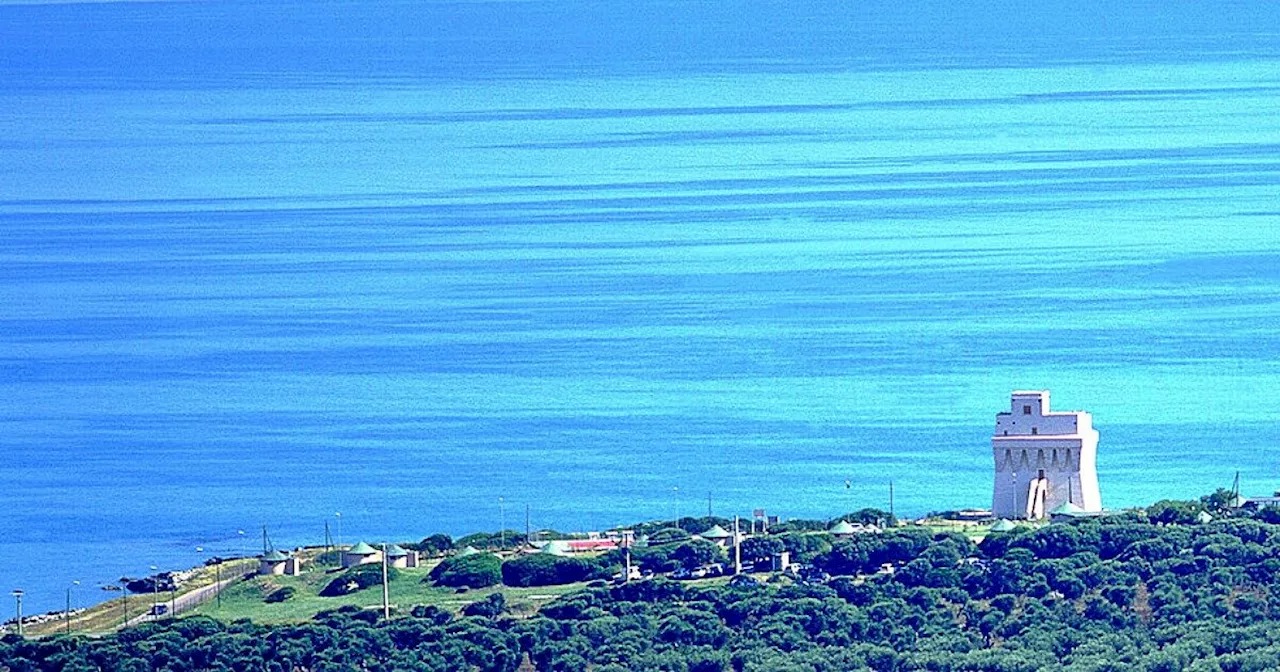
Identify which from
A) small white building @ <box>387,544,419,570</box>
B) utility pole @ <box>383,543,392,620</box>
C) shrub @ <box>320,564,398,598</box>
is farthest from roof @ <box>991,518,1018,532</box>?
utility pole @ <box>383,543,392,620</box>

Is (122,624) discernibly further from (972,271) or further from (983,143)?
(983,143)

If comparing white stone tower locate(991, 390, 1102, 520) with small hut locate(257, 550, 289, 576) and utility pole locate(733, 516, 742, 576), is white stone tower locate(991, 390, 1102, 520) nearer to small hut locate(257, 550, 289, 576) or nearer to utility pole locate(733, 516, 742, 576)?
utility pole locate(733, 516, 742, 576)

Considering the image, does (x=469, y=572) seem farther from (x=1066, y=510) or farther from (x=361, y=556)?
(x=1066, y=510)

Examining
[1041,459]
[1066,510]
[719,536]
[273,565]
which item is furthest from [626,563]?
[1041,459]

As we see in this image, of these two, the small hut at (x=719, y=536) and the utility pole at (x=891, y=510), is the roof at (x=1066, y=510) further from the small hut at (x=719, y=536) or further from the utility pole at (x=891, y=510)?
the small hut at (x=719, y=536)

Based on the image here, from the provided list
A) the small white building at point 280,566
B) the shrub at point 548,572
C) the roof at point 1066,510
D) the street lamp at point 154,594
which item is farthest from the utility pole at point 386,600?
the roof at point 1066,510

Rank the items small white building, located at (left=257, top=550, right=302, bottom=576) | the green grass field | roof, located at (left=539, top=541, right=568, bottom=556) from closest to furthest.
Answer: the green grass field, roof, located at (left=539, top=541, right=568, bottom=556), small white building, located at (left=257, top=550, right=302, bottom=576)
